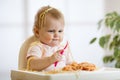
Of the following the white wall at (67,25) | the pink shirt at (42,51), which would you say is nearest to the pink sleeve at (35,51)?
the pink shirt at (42,51)

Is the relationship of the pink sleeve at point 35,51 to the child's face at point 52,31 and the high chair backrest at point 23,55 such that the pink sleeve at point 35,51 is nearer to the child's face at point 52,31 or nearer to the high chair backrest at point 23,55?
the child's face at point 52,31

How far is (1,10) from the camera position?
3.68 meters

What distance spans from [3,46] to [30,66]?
2.50 m

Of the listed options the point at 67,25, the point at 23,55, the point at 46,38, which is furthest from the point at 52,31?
the point at 67,25

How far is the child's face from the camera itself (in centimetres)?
130

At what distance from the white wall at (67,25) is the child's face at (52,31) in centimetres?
243

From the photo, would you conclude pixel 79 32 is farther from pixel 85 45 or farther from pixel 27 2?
pixel 27 2

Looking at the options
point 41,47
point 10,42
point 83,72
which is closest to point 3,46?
point 10,42

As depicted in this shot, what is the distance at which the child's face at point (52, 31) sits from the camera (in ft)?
4.25

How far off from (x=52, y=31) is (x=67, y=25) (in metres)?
2.76

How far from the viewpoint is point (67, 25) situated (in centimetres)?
406

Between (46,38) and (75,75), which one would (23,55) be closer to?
(46,38)

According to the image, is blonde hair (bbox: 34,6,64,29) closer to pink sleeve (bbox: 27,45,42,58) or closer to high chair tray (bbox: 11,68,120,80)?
pink sleeve (bbox: 27,45,42,58)

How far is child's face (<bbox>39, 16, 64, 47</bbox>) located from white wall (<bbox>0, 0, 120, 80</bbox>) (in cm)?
243
